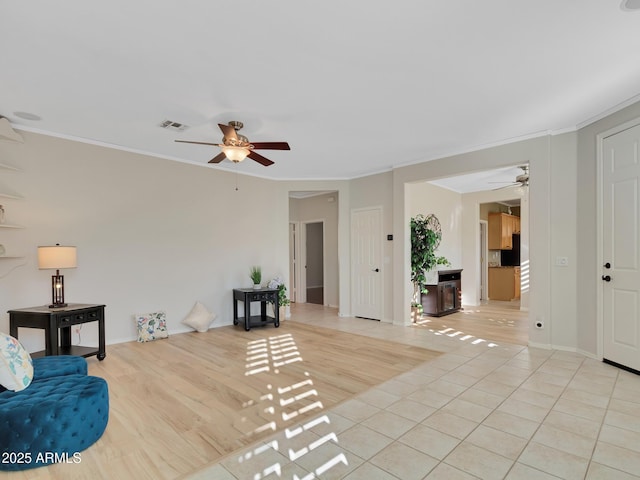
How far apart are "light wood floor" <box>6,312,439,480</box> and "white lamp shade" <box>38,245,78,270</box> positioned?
1.19 metres

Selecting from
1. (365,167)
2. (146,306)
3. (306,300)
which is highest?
(365,167)

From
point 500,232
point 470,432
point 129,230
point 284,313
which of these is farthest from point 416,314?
point 129,230

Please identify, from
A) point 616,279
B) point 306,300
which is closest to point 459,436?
point 616,279

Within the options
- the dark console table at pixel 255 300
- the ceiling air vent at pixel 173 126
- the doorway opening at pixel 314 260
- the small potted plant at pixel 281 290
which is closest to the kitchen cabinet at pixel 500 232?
the doorway opening at pixel 314 260

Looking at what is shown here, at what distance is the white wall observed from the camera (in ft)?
13.0

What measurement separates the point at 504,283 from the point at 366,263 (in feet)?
15.8

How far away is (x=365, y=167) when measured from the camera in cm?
599

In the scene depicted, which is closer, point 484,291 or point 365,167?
point 365,167

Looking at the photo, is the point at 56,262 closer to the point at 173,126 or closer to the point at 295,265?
the point at 173,126

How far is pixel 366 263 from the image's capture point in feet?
21.1

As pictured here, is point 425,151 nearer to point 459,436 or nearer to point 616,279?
point 616,279

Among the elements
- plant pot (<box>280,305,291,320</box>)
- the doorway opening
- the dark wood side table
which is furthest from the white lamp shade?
the doorway opening

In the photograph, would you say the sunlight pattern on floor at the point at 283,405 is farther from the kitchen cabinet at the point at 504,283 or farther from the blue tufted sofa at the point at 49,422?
the kitchen cabinet at the point at 504,283

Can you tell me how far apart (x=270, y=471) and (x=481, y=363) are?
2823mm
